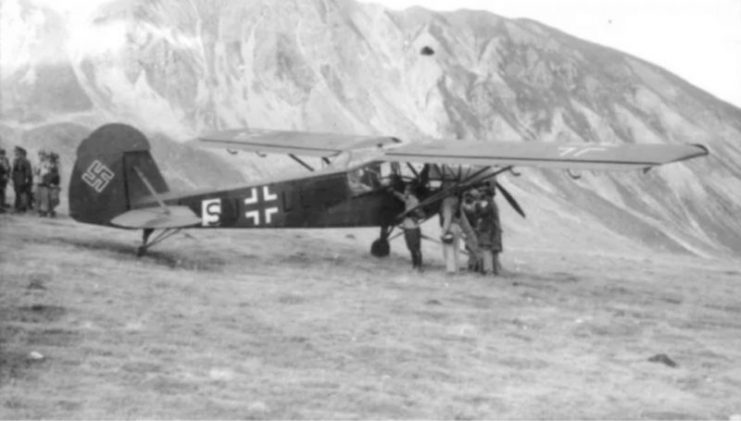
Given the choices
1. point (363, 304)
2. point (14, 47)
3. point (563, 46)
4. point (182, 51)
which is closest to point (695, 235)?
point (563, 46)

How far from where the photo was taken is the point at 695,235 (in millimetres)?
69312

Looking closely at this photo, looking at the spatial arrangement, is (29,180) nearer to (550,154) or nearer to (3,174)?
(3,174)

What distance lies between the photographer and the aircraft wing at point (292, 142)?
61.2 feet

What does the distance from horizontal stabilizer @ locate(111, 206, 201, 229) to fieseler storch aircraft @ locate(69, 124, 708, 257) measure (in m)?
0.02

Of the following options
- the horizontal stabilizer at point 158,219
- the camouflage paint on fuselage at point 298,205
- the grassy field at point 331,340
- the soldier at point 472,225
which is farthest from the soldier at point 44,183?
the soldier at point 472,225

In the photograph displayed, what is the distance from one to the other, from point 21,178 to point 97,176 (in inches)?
263

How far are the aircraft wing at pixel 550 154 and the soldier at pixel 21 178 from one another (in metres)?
8.69

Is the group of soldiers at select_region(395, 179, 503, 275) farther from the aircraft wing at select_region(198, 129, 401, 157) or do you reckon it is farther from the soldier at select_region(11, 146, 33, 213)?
the soldier at select_region(11, 146, 33, 213)

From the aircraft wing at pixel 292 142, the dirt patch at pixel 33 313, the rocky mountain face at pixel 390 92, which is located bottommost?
the dirt patch at pixel 33 313

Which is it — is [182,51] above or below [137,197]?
above

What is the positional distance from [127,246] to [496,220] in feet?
21.2

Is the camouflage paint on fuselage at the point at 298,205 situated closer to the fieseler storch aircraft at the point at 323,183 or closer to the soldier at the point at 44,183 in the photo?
the fieseler storch aircraft at the point at 323,183

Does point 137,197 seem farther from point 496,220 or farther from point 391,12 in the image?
point 391,12

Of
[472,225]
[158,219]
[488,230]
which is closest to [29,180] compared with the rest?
[158,219]
